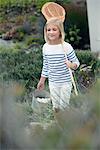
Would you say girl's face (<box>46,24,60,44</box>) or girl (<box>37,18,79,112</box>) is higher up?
girl's face (<box>46,24,60,44</box>)

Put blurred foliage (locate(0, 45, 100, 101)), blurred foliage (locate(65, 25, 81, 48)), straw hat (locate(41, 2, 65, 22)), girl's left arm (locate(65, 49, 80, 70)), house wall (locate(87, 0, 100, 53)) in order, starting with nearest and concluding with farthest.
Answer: girl's left arm (locate(65, 49, 80, 70)) → straw hat (locate(41, 2, 65, 22)) → blurred foliage (locate(0, 45, 100, 101)) → house wall (locate(87, 0, 100, 53)) → blurred foliage (locate(65, 25, 81, 48))

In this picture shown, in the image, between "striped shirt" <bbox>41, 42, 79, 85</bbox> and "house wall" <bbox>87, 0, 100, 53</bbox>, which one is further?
"house wall" <bbox>87, 0, 100, 53</bbox>

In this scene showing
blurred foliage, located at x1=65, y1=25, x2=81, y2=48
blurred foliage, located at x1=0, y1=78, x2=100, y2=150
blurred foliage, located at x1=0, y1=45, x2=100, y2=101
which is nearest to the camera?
blurred foliage, located at x1=0, y1=78, x2=100, y2=150

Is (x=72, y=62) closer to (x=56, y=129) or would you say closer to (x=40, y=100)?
(x=40, y=100)

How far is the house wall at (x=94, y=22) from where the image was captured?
736 centimetres

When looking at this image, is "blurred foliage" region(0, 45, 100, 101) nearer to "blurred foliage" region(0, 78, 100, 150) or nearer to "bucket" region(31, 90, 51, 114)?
"bucket" region(31, 90, 51, 114)

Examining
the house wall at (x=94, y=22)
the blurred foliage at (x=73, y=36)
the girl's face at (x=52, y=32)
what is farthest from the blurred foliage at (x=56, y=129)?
the blurred foliage at (x=73, y=36)

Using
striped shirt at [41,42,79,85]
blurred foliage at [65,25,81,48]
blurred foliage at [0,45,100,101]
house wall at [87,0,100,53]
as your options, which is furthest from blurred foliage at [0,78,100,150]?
blurred foliage at [65,25,81,48]

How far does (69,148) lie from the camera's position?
4.11ft

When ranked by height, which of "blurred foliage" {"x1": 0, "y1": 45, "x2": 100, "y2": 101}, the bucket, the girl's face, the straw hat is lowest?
"blurred foliage" {"x1": 0, "y1": 45, "x2": 100, "y2": 101}

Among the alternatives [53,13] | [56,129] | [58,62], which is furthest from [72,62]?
[56,129]

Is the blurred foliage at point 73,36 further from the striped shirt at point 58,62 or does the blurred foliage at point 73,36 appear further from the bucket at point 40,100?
the striped shirt at point 58,62

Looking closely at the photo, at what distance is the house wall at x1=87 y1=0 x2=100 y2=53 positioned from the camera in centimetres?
736

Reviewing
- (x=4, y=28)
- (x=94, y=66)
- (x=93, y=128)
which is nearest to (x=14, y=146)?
(x=93, y=128)
